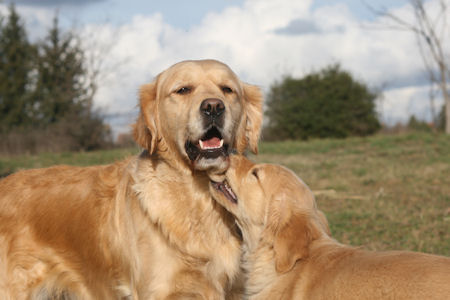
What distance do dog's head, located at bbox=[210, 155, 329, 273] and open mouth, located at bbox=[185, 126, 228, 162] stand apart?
0.90ft

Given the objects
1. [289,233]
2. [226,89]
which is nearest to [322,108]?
[226,89]

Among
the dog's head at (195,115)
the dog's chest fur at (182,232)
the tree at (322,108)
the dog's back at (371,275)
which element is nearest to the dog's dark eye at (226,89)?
the dog's head at (195,115)

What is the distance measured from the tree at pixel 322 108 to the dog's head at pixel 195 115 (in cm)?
2294

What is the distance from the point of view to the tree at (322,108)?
86.9 ft

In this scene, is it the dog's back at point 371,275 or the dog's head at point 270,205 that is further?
the dog's head at point 270,205

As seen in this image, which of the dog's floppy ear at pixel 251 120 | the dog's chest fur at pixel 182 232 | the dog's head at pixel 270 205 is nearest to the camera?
the dog's chest fur at pixel 182 232

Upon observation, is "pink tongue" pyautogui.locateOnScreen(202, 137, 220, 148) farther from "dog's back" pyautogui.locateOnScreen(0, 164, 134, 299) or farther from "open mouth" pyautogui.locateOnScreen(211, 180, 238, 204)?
"dog's back" pyautogui.locateOnScreen(0, 164, 134, 299)

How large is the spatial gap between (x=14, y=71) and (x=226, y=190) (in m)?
30.4

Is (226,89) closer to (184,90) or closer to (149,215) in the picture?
(184,90)

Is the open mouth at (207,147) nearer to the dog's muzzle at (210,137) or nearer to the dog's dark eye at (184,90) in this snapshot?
the dog's muzzle at (210,137)

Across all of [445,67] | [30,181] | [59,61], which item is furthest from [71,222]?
[59,61]

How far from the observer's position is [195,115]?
3619 millimetres

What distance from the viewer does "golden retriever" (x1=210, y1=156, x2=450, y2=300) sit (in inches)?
112

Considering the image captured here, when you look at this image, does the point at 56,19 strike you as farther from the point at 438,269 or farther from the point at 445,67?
the point at 438,269
